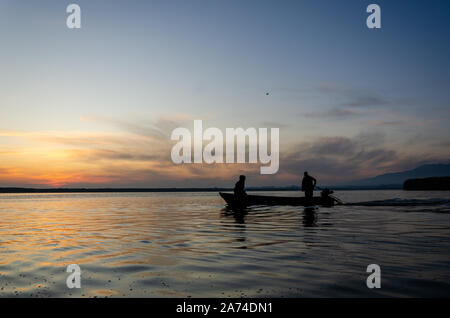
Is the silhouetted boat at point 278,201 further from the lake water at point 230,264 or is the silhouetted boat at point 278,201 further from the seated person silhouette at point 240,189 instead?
the lake water at point 230,264

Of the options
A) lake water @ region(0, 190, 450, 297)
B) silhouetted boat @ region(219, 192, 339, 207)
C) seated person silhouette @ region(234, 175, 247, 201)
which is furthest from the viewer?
silhouetted boat @ region(219, 192, 339, 207)

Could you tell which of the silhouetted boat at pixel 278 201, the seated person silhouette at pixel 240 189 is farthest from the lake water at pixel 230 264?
the silhouetted boat at pixel 278 201

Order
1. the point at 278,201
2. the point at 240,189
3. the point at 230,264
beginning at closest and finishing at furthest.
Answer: the point at 230,264, the point at 240,189, the point at 278,201

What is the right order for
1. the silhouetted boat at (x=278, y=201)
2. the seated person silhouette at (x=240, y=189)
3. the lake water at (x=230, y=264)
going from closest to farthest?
1. the lake water at (x=230, y=264)
2. the seated person silhouette at (x=240, y=189)
3. the silhouetted boat at (x=278, y=201)

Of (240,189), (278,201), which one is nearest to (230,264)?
(240,189)

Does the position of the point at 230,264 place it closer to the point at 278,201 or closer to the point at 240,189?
the point at 240,189

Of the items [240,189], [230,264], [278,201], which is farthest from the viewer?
[278,201]

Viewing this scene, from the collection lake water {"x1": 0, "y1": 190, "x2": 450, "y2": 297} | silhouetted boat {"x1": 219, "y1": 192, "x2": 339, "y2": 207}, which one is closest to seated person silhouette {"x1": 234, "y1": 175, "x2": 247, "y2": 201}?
silhouetted boat {"x1": 219, "y1": 192, "x2": 339, "y2": 207}

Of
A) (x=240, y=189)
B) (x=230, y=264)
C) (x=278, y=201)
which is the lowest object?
(x=278, y=201)

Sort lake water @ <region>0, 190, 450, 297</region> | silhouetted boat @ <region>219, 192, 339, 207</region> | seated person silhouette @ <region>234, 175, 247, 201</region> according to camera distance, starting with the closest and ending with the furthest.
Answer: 1. lake water @ <region>0, 190, 450, 297</region>
2. seated person silhouette @ <region>234, 175, 247, 201</region>
3. silhouetted boat @ <region>219, 192, 339, 207</region>

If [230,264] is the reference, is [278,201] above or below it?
below

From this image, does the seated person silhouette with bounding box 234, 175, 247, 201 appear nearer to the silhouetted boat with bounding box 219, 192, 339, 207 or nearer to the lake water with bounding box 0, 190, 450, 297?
the silhouetted boat with bounding box 219, 192, 339, 207
